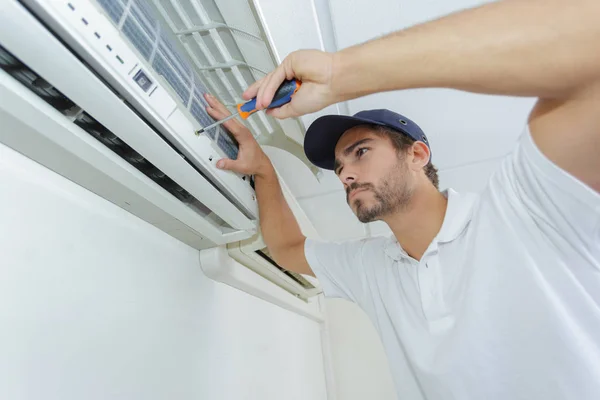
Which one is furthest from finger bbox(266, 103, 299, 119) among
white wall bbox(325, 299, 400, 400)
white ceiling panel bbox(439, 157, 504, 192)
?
white wall bbox(325, 299, 400, 400)

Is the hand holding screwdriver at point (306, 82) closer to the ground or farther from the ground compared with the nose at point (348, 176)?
farther from the ground

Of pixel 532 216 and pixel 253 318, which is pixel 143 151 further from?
pixel 253 318

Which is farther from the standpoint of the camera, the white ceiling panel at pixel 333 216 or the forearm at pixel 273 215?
the white ceiling panel at pixel 333 216

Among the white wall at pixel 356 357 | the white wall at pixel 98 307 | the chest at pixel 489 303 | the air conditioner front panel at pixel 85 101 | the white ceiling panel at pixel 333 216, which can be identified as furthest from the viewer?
the white wall at pixel 356 357

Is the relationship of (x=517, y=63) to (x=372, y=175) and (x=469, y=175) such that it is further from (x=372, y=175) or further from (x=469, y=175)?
(x=469, y=175)

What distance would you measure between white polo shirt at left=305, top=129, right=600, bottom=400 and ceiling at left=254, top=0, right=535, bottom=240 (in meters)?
0.54

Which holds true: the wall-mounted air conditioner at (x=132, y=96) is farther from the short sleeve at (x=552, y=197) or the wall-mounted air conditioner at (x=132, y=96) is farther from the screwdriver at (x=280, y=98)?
the short sleeve at (x=552, y=197)

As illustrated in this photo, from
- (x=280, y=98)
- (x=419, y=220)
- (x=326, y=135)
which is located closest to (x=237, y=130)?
(x=280, y=98)

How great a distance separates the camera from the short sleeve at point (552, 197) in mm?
644

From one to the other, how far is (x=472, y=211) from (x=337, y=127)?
498 mm

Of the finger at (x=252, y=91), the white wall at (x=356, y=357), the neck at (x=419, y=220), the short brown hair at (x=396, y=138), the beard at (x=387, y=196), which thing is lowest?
the white wall at (x=356, y=357)

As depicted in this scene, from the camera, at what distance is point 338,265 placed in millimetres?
1287

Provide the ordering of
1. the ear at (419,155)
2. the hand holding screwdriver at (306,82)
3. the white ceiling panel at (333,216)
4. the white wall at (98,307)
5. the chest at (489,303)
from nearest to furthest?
the white wall at (98,307) → the hand holding screwdriver at (306,82) → the chest at (489,303) → the ear at (419,155) → the white ceiling panel at (333,216)

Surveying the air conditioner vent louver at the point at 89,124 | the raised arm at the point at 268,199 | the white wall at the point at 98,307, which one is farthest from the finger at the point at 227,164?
the white wall at the point at 98,307
